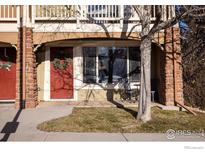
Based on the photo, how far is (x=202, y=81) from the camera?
16156mm

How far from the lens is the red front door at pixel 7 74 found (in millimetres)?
15562

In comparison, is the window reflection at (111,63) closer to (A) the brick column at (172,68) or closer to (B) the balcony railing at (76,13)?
(B) the balcony railing at (76,13)

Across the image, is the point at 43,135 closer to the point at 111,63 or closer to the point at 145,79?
the point at 145,79

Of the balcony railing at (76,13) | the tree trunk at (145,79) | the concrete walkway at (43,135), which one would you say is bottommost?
the concrete walkway at (43,135)

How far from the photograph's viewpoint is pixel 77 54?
1586 cm

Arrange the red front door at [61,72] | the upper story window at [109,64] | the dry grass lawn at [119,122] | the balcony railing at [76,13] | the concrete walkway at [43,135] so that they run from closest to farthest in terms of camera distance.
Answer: the concrete walkway at [43,135]
the dry grass lawn at [119,122]
the balcony railing at [76,13]
the red front door at [61,72]
the upper story window at [109,64]

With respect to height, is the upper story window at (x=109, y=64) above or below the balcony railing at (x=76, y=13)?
below

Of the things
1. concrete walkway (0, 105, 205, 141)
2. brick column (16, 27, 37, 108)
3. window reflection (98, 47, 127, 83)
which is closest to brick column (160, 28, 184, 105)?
window reflection (98, 47, 127, 83)

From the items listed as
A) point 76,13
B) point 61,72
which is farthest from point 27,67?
point 76,13

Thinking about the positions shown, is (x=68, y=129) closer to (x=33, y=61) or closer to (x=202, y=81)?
(x=33, y=61)

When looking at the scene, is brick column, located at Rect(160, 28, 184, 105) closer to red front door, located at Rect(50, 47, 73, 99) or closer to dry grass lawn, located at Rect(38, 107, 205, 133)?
dry grass lawn, located at Rect(38, 107, 205, 133)

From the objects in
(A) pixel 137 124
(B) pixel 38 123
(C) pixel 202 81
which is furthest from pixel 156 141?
(C) pixel 202 81

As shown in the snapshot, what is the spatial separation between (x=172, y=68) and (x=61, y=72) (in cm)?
483

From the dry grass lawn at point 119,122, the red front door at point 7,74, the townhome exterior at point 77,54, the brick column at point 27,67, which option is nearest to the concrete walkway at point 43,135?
the dry grass lawn at point 119,122
